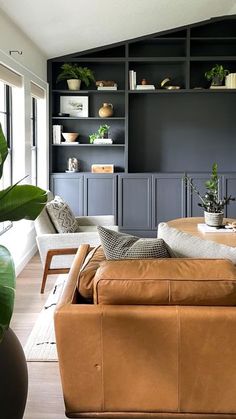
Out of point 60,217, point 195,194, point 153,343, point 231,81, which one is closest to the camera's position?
point 153,343

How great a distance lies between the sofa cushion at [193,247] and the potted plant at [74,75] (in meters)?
4.13

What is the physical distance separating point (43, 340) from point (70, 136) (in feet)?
12.5

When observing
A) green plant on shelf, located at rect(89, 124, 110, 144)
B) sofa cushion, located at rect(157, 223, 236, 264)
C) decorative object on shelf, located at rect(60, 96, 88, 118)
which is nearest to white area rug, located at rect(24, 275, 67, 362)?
sofa cushion, located at rect(157, 223, 236, 264)

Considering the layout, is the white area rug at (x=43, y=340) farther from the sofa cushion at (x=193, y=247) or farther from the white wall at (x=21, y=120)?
the white wall at (x=21, y=120)

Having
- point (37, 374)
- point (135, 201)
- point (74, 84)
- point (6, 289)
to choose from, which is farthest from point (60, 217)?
point (6, 289)

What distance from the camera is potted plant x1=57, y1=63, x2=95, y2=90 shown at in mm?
6383

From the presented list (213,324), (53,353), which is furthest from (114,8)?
(213,324)

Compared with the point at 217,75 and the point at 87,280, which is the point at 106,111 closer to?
the point at 217,75

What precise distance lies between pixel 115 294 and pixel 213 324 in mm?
416

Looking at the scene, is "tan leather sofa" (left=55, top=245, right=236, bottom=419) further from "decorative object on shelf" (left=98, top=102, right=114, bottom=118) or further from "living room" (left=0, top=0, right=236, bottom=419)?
"decorative object on shelf" (left=98, top=102, right=114, bottom=118)

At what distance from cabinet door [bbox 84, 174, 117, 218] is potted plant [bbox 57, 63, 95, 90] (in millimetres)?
1205

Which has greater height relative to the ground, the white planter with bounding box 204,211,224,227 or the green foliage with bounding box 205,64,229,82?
the green foliage with bounding box 205,64,229,82

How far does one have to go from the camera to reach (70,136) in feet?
21.5

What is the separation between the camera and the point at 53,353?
3.02m
